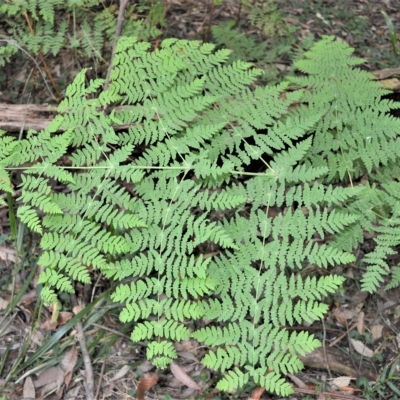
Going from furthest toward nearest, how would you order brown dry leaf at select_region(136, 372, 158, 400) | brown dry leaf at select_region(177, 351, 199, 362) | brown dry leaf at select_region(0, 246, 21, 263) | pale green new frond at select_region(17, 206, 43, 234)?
brown dry leaf at select_region(0, 246, 21, 263), brown dry leaf at select_region(177, 351, 199, 362), brown dry leaf at select_region(136, 372, 158, 400), pale green new frond at select_region(17, 206, 43, 234)

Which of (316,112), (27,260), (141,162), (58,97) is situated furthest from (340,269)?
(58,97)

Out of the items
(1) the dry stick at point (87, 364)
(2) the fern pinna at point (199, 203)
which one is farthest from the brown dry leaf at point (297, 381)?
(1) the dry stick at point (87, 364)

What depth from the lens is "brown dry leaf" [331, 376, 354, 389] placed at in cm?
275

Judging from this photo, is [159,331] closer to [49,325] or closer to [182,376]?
[182,376]

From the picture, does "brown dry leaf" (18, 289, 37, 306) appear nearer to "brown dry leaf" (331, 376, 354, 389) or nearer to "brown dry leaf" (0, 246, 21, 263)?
"brown dry leaf" (0, 246, 21, 263)

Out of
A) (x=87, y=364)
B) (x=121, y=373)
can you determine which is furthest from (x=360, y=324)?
(x=87, y=364)

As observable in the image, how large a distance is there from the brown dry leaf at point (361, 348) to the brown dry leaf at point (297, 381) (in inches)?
16.5

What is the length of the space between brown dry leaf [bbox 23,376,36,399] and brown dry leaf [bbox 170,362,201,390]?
85 centimetres

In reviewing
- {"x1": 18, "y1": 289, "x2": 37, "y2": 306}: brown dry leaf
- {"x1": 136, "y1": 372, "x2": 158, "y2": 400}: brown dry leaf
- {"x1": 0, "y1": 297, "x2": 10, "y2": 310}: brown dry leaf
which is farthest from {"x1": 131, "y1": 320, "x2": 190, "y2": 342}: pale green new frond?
{"x1": 0, "y1": 297, "x2": 10, "y2": 310}: brown dry leaf

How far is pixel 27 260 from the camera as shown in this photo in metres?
3.15

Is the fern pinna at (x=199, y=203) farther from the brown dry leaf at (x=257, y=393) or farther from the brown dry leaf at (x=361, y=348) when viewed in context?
the brown dry leaf at (x=361, y=348)

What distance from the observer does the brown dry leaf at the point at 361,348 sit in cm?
286

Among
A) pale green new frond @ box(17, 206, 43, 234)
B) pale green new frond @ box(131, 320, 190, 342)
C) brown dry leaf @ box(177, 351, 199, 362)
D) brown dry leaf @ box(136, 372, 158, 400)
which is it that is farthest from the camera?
brown dry leaf @ box(177, 351, 199, 362)

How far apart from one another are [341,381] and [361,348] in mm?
261
